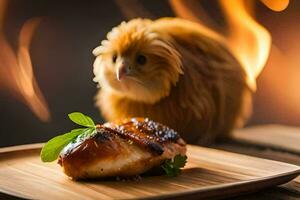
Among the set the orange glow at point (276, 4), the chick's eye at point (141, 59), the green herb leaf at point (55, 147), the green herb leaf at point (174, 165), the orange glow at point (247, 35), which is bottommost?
the green herb leaf at point (55, 147)

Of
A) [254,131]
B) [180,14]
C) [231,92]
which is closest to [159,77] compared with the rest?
[231,92]

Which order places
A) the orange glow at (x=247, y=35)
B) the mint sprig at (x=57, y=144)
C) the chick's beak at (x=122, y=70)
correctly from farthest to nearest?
the orange glow at (x=247, y=35) → the chick's beak at (x=122, y=70) → the mint sprig at (x=57, y=144)

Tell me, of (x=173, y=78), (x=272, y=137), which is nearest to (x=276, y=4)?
(x=272, y=137)

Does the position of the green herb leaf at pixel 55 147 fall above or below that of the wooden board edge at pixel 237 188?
below

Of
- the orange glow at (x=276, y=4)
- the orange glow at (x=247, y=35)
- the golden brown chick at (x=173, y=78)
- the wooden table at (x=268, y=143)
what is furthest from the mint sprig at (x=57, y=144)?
the orange glow at (x=276, y=4)

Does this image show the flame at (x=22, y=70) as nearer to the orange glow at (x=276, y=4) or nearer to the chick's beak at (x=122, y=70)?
the chick's beak at (x=122, y=70)

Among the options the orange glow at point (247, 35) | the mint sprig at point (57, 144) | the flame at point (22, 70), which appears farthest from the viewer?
the orange glow at point (247, 35)

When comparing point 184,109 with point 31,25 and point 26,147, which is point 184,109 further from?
point 31,25
